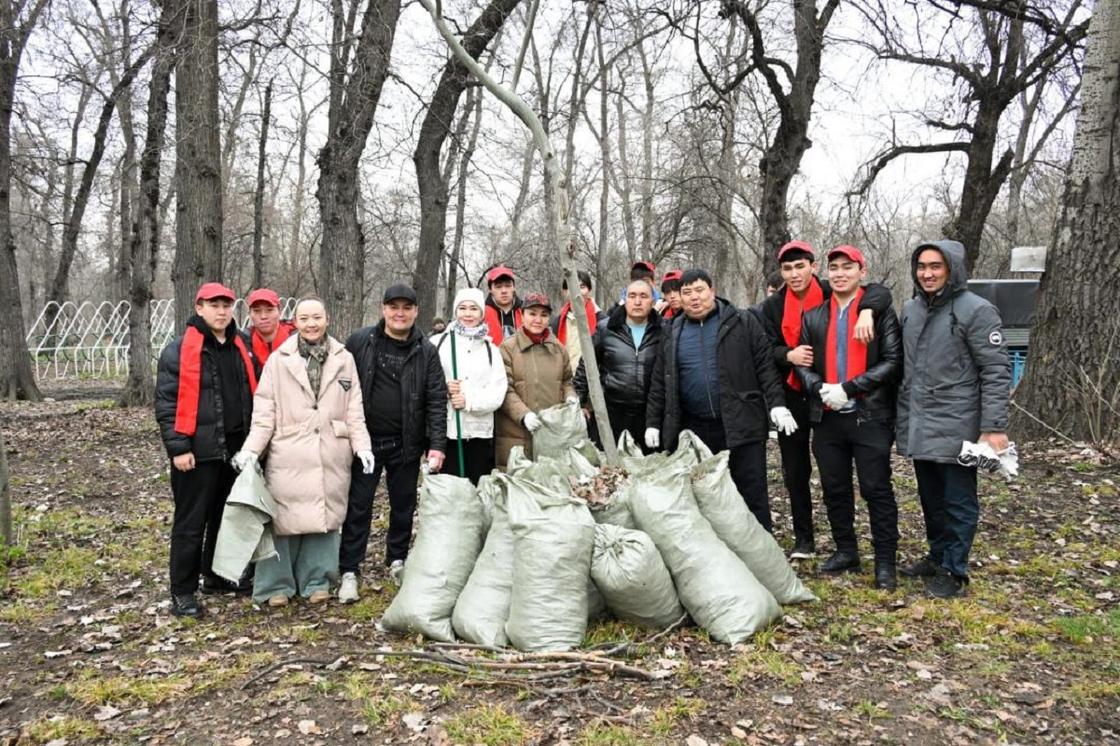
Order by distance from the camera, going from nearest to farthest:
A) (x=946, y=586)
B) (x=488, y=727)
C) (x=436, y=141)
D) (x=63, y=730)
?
(x=488, y=727)
(x=63, y=730)
(x=946, y=586)
(x=436, y=141)

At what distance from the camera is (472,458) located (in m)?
4.88

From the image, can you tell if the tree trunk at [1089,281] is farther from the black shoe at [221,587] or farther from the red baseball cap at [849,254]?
the black shoe at [221,587]

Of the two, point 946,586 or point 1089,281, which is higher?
point 1089,281

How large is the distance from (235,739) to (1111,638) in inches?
146

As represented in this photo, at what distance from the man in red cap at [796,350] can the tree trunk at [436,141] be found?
19.8 feet

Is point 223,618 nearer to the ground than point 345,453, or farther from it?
nearer to the ground

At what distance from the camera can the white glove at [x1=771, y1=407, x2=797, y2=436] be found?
14.3 ft

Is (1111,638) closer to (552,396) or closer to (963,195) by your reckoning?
(552,396)

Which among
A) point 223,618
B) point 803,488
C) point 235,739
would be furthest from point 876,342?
point 223,618

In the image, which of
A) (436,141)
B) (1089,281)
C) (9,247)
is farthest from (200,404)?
(9,247)

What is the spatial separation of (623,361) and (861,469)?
4.95 ft

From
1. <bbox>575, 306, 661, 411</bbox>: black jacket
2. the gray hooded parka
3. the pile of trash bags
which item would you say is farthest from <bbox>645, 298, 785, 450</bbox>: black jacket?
the gray hooded parka

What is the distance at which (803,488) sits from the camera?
15.7ft

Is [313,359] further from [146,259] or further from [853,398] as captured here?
[146,259]
